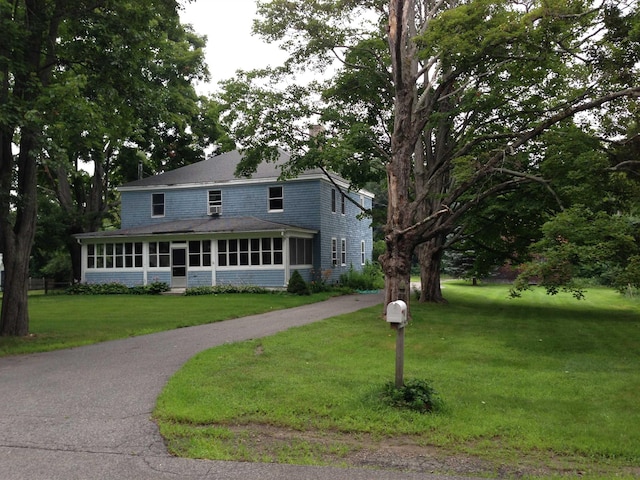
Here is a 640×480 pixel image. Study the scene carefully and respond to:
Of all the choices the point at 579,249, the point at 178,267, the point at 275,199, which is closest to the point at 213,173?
the point at 275,199

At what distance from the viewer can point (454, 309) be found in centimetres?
1864

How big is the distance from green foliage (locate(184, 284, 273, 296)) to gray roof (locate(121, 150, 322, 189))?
20.1 feet

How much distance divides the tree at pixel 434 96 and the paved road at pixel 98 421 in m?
7.35

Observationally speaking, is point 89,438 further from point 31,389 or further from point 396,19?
point 396,19

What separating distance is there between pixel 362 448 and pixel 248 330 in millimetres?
7968

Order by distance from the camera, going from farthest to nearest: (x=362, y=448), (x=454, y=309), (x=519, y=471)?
(x=454, y=309)
(x=362, y=448)
(x=519, y=471)

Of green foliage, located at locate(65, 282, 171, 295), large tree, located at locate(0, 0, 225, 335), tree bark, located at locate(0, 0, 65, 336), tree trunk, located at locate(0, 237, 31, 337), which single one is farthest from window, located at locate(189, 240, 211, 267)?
tree trunk, located at locate(0, 237, 31, 337)

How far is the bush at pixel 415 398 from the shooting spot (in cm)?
574

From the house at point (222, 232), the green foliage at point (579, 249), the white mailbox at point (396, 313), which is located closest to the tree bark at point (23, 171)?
the white mailbox at point (396, 313)

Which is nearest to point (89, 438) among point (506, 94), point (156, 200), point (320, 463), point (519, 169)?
point (320, 463)

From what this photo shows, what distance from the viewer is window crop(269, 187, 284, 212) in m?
27.7

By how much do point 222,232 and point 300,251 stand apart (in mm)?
3967

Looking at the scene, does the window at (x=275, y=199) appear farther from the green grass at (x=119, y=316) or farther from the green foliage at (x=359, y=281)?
the green grass at (x=119, y=316)

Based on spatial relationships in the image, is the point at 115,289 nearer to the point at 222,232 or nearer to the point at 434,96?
the point at 222,232
